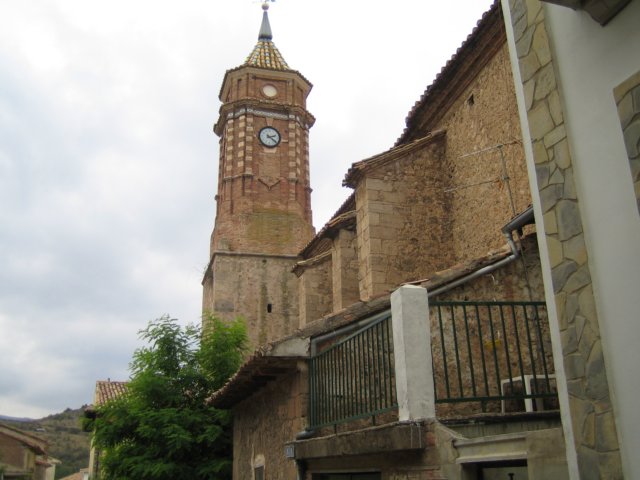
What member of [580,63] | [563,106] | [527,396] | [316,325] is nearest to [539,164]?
[563,106]

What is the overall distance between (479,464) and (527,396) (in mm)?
905

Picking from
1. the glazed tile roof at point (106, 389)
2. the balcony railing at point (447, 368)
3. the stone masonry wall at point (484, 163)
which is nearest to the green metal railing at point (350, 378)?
the balcony railing at point (447, 368)

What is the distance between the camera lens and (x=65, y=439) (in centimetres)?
6769

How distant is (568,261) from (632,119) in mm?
895

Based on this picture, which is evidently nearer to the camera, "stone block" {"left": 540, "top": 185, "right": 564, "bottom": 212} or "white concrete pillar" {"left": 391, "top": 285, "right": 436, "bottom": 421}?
"stone block" {"left": 540, "top": 185, "right": 564, "bottom": 212}

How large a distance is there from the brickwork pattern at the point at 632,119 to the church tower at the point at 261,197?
2289cm

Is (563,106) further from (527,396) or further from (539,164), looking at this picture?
(527,396)

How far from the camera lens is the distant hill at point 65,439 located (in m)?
60.7

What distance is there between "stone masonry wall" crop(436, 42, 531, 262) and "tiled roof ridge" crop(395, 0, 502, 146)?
0.49m

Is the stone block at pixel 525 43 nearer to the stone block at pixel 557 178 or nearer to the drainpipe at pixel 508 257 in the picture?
the stone block at pixel 557 178

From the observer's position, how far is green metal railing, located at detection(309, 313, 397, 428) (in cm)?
628

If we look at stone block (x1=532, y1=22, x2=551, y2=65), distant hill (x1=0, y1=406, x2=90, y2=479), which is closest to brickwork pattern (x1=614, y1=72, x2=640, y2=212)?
stone block (x1=532, y1=22, x2=551, y2=65)

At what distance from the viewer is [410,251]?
1238cm

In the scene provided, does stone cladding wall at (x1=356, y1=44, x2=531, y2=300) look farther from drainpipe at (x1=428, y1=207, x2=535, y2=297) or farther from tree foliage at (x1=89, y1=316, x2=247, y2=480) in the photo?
tree foliage at (x1=89, y1=316, x2=247, y2=480)
